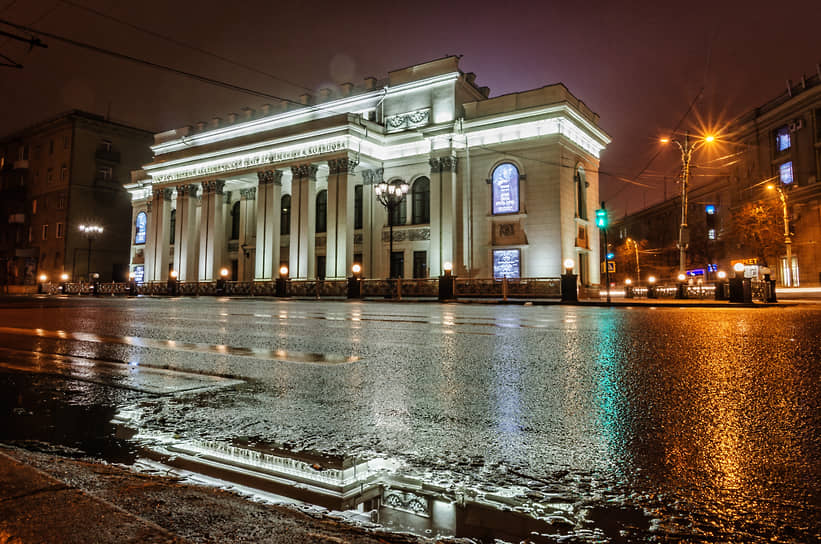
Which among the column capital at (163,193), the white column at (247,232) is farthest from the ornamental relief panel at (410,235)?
the column capital at (163,193)

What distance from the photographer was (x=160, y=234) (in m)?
51.9

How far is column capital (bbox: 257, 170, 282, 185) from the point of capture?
43094 mm

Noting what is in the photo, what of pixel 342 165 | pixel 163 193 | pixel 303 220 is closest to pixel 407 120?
pixel 342 165

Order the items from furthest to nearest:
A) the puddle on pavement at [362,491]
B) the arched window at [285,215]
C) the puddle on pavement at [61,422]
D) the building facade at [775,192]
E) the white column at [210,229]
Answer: the arched window at [285,215], the white column at [210,229], the building facade at [775,192], the puddle on pavement at [61,422], the puddle on pavement at [362,491]

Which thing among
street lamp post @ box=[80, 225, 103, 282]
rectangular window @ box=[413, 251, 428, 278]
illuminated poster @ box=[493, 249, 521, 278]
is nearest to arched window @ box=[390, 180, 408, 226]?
rectangular window @ box=[413, 251, 428, 278]

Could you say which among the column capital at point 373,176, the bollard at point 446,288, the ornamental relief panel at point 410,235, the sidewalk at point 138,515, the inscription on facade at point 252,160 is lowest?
the sidewalk at point 138,515

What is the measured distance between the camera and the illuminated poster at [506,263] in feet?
118

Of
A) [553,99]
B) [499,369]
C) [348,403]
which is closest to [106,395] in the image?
[348,403]

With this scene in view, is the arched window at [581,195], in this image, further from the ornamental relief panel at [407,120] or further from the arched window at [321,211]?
the arched window at [321,211]

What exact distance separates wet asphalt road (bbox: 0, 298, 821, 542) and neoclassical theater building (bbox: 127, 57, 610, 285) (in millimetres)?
30547

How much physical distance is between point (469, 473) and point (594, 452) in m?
0.67

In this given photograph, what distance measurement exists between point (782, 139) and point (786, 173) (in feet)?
12.5

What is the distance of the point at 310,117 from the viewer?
4750cm

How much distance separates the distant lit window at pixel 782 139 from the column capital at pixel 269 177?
4972 cm
